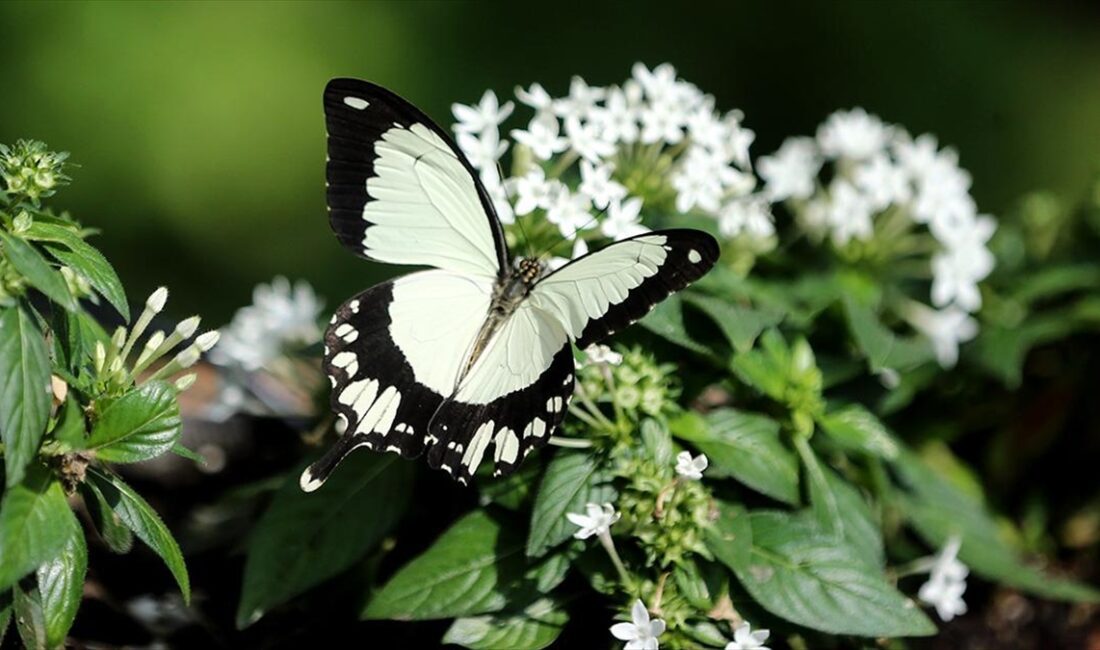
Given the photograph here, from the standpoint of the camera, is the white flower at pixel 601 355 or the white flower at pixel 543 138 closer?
the white flower at pixel 601 355

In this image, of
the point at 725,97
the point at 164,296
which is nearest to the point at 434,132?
the point at 164,296

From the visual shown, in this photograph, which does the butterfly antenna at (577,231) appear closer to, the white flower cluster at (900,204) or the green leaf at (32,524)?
the white flower cluster at (900,204)

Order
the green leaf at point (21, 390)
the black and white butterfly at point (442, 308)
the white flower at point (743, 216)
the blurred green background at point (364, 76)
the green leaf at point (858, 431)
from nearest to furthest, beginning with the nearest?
the green leaf at point (21, 390)
the black and white butterfly at point (442, 308)
the green leaf at point (858, 431)
the white flower at point (743, 216)
the blurred green background at point (364, 76)

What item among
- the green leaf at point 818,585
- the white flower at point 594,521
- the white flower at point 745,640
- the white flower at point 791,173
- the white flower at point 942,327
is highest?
the white flower at point 791,173

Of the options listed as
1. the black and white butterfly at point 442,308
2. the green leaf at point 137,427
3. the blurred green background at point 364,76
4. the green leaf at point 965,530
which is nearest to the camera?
the green leaf at point 137,427

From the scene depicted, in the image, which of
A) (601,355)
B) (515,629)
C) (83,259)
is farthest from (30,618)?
(601,355)

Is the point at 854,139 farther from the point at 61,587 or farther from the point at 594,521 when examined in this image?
the point at 61,587

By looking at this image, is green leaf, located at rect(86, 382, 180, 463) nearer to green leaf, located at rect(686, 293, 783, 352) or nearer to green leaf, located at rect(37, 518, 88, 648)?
green leaf, located at rect(37, 518, 88, 648)

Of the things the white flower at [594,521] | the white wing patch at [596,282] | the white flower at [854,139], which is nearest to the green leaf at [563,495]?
the white flower at [594,521]
